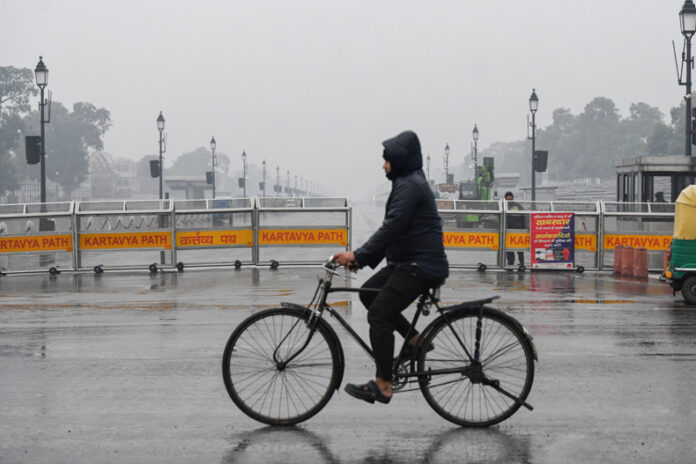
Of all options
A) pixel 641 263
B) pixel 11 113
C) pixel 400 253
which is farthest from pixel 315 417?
pixel 11 113

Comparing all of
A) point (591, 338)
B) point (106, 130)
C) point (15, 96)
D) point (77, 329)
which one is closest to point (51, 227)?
point (77, 329)

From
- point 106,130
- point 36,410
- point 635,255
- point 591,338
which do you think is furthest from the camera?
point 106,130

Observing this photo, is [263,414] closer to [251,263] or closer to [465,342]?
[465,342]

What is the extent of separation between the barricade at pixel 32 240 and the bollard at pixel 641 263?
1186cm

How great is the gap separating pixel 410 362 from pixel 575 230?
1514 cm

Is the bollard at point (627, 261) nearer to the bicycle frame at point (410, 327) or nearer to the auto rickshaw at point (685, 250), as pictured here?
the auto rickshaw at point (685, 250)

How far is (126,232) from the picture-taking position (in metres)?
20.6


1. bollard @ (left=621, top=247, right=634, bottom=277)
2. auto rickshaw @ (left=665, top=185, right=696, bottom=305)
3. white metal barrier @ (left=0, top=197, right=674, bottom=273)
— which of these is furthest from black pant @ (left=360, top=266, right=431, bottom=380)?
white metal barrier @ (left=0, top=197, right=674, bottom=273)

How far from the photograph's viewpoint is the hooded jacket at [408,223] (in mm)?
6062

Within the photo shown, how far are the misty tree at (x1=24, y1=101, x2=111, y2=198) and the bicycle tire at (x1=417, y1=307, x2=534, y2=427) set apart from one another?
13170 centimetres

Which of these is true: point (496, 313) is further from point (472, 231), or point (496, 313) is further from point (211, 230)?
point (211, 230)

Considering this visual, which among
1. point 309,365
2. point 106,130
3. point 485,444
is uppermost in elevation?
point 106,130

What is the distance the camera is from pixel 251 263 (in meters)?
21.3

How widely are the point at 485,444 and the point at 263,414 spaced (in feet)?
4.94
